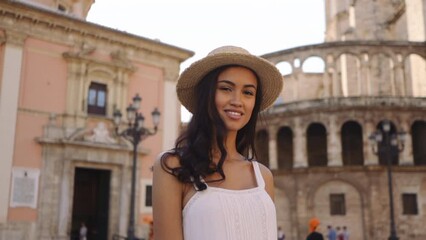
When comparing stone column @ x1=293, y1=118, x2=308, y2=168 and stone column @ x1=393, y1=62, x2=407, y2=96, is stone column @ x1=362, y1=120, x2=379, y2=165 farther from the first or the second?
stone column @ x1=393, y1=62, x2=407, y2=96

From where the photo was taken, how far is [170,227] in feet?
5.41

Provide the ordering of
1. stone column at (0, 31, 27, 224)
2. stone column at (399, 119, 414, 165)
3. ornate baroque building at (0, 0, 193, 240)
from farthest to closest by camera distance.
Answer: stone column at (399, 119, 414, 165), ornate baroque building at (0, 0, 193, 240), stone column at (0, 31, 27, 224)

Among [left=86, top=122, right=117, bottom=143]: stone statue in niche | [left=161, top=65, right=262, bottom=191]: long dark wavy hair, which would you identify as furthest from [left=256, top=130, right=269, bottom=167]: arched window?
[left=161, top=65, right=262, bottom=191]: long dark wavy hair

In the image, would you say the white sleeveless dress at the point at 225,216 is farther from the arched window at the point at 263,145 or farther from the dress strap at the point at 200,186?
the arched window at the point at 263,145

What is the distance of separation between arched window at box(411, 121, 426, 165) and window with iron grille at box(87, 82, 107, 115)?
20.6m

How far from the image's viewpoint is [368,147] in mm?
27531

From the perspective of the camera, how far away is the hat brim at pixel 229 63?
195 cm

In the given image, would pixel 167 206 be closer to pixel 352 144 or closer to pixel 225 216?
pixel 225 216

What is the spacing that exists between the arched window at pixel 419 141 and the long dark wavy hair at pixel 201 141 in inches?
1178

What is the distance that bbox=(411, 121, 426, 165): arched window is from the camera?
29.0 meters

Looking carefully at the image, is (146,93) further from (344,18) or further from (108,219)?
(344,18)

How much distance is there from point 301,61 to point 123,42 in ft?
51.8

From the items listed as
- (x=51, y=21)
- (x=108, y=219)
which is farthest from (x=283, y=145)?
(x=51, y=21)

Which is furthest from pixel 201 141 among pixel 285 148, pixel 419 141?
pixel 419 141
